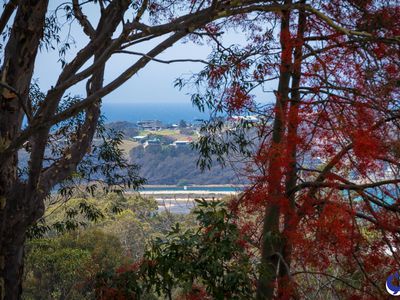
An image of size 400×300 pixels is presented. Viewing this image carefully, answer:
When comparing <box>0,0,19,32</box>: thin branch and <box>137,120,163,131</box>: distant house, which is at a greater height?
<box>137,120,163,131</box>: distant house

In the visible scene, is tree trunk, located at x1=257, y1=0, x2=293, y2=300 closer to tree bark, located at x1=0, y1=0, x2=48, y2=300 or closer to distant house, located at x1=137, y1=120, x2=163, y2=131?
tree bark, located at x1=0, y1=0, x2=48, y2=300

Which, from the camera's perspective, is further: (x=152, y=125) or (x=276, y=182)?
(x=152, y=125)

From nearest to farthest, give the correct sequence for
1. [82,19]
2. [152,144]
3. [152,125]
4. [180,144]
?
[82,19]
[180,144]
[152,144]
[152,125]

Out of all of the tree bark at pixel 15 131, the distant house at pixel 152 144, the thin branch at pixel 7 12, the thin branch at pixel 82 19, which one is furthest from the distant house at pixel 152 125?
the tree bark at pixel 15 131

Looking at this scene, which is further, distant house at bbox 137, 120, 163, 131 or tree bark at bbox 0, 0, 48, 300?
distant house at bbox 137, 120, 163, 131

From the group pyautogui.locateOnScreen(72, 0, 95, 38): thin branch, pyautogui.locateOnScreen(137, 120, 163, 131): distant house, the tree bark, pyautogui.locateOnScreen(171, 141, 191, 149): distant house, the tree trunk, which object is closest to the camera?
the tree bark

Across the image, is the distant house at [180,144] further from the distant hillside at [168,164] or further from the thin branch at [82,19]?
the thin branch at [82,19]

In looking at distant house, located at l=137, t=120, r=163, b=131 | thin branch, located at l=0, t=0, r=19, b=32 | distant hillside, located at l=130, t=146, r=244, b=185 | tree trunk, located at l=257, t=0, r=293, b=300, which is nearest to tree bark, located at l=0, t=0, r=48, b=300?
thin branch, located at l=0, t=0, r=19, b=32

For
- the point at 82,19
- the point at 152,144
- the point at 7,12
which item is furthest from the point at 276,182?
the point at 152,144

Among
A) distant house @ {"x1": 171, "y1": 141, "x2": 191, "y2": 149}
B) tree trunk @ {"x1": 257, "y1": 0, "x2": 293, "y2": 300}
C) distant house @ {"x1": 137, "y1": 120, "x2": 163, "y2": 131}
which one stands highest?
distant house @ {"x1": 137, "y1": 120, "x2": 163, "y2": 131}

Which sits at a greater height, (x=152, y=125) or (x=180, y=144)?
(x=152, y=125)

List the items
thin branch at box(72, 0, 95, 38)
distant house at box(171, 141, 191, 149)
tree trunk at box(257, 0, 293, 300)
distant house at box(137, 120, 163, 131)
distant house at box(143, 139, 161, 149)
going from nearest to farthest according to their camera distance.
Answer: tree trunk at box(257, 0, 293, 300) → thin branch at box(72, 0, 95, 38) → distant house at box(171, 141, 191, 149) → distant house at box(143, 139, 161, 149) → distant house at box(137, 120, 163, 131)

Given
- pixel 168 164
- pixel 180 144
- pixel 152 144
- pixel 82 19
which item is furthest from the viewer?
pixel 152 144

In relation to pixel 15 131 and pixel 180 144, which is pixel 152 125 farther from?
pixel 15 131
